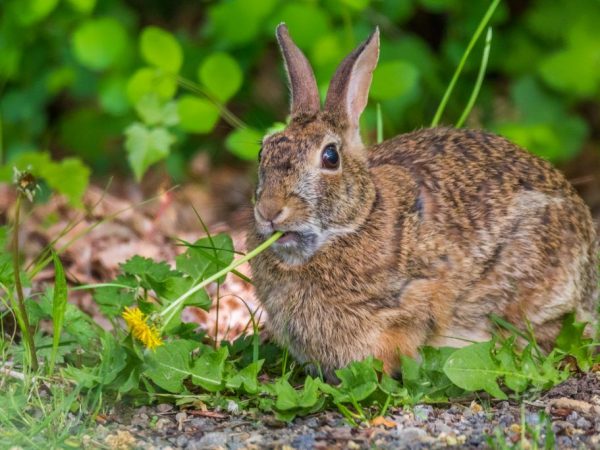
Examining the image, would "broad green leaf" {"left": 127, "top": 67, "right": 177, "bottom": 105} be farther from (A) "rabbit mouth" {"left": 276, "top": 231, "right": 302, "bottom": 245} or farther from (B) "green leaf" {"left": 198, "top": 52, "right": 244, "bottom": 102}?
(A) "rabbit mouth" {"left": 276, "top": 231, "right": 302, "bottom": 245}

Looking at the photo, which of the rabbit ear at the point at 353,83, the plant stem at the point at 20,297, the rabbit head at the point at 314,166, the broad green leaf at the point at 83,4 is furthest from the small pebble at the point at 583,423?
the broad green leaf at the point at 83,4

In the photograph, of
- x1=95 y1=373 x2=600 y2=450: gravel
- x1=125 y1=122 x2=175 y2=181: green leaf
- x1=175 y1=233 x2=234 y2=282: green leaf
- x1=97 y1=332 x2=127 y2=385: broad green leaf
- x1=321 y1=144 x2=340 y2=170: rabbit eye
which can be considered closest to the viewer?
x1=95 y1=373 x2=600 y2=450: gravel

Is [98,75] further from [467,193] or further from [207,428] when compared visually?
[207,428]

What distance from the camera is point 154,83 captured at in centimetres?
630

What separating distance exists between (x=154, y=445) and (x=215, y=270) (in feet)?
3.55

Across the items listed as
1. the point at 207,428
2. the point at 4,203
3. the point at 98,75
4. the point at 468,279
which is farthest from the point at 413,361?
the point at 98,75

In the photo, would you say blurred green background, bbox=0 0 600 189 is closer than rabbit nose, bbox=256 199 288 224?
No

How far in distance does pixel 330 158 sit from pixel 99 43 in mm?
3344

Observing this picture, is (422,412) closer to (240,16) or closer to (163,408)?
(163,408)

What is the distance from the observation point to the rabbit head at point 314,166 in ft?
14.0

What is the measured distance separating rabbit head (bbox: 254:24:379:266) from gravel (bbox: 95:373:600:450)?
74 centimetres

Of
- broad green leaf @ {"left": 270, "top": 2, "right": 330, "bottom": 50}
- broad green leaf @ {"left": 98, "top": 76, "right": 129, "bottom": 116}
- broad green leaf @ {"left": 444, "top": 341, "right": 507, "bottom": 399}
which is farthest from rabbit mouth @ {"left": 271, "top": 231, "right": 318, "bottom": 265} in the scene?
broad green leaf @ {"left": 98, "top": 76, "right": 129, "bottom": 116}

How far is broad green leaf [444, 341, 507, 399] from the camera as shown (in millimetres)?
4289

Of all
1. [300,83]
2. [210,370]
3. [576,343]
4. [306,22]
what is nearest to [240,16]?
[306,22]
